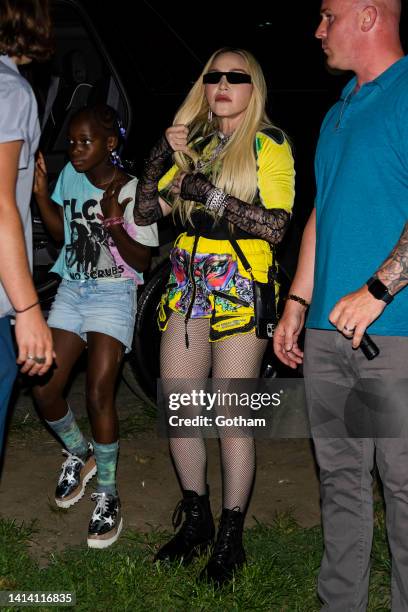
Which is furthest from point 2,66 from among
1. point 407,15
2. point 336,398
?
point 407,15

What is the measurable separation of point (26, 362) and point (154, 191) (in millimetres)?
1288

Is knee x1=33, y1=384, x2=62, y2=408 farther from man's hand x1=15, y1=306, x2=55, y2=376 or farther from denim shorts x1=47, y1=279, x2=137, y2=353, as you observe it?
man's hand x1=15, y1=306, x2=55, y2=376

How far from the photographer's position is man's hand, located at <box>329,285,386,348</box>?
2.90 meters

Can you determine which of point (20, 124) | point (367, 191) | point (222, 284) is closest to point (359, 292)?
point (367, 191)

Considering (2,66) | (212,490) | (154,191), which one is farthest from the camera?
(212,490)

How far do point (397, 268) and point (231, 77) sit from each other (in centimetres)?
129

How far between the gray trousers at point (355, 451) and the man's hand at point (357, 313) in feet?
0.48

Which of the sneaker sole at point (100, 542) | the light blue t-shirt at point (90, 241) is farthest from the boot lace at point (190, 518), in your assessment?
the light blue t-shirt at point (90, 241)

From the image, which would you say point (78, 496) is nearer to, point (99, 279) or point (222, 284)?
point (99, 279)

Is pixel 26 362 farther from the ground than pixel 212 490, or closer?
farther from the ground

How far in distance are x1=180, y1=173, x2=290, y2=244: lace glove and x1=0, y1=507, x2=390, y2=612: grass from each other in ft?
4.32

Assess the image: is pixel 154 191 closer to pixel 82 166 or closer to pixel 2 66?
pixel 82 166

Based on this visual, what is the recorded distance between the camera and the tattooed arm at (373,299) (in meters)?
2.88

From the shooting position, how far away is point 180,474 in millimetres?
4062
